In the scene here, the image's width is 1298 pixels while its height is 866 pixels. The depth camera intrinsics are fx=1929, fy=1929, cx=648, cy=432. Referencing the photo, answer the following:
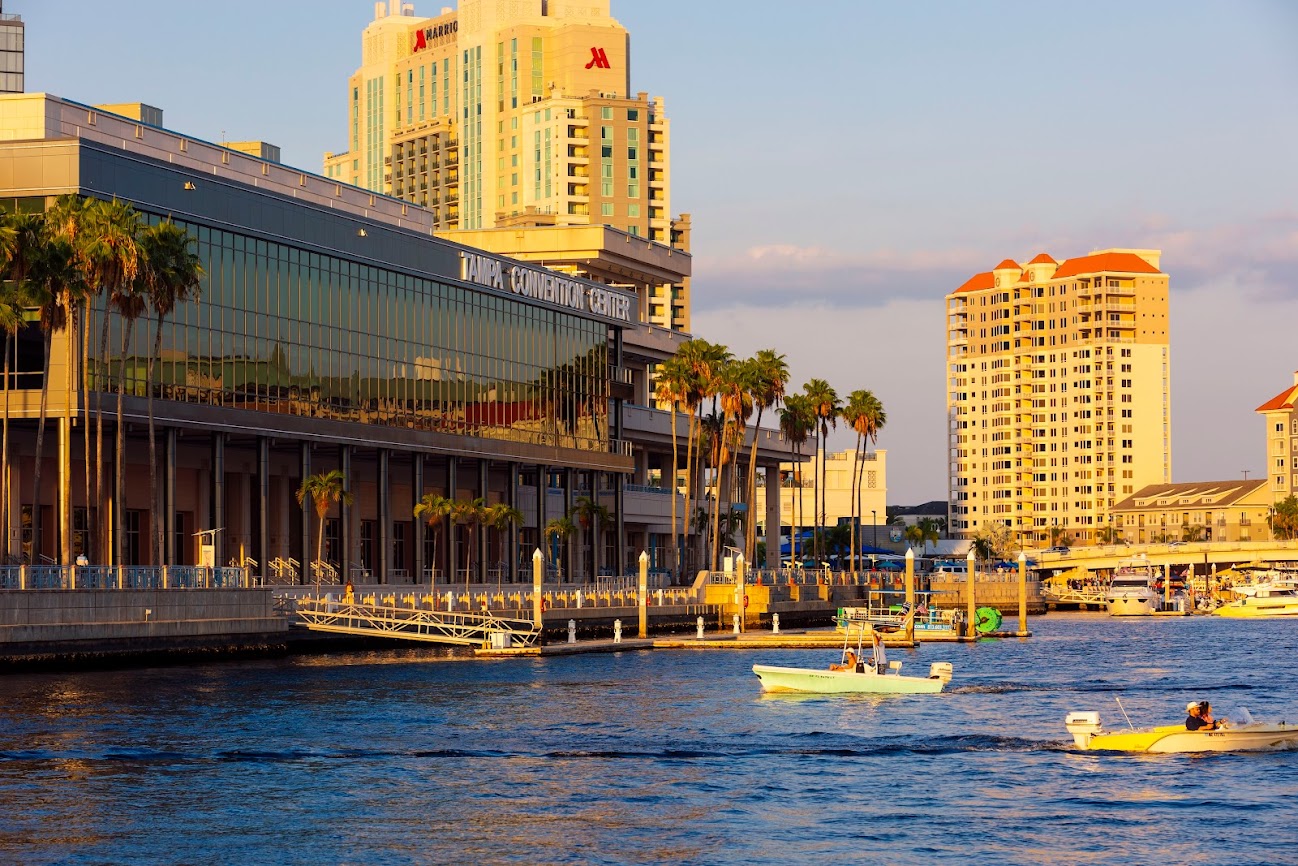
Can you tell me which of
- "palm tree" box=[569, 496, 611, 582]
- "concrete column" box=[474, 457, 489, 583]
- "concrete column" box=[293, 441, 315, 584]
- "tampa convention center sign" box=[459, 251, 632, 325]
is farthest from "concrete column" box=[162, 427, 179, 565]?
"palm tree" box=[569, 496, 611, 582]

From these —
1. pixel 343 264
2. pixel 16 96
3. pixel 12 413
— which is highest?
pixel 16 96

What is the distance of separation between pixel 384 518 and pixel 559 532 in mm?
22829

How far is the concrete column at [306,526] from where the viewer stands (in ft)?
353

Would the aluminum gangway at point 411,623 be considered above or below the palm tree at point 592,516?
below

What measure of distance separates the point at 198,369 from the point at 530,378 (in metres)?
37.8

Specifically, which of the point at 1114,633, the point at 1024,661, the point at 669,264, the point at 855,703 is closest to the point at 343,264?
the point at 1024,661

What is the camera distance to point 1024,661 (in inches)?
3851

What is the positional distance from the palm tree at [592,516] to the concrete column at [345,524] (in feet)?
91.1

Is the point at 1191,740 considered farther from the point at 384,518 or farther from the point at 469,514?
the point at 469,514

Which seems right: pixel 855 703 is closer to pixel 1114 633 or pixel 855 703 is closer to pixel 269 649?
pixel 269 649

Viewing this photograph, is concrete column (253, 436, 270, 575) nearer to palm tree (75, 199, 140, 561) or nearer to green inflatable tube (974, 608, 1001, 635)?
palm tree (75, 199, 140, 561)

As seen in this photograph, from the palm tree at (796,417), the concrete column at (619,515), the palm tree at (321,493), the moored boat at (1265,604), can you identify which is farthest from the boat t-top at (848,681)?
the moored boat at (1265,604)

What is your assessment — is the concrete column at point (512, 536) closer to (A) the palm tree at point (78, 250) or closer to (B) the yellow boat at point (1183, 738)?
(A) the palm tree at point (78, 250)

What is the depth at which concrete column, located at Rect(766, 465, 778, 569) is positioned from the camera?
189125 mm
